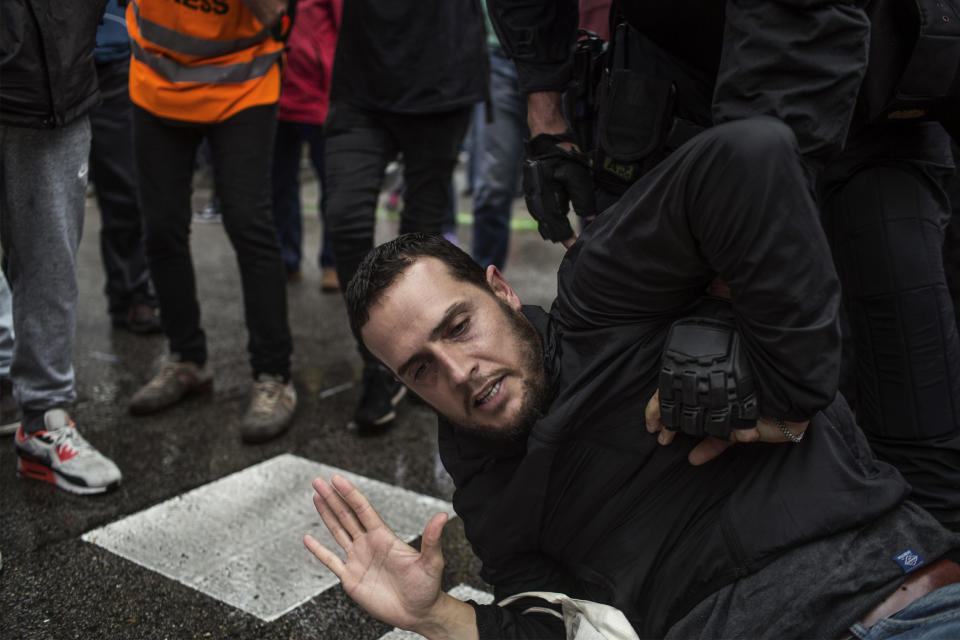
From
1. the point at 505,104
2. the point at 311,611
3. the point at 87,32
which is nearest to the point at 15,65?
the point at 87,32

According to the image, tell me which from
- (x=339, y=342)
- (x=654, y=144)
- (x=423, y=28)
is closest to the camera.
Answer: (x=654, y=144)

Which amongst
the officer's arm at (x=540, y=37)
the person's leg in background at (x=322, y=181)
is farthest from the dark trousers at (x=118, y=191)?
the officer's arm at (x=540, y=37)

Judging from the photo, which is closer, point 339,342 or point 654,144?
point 654,144

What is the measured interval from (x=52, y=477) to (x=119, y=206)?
181cm

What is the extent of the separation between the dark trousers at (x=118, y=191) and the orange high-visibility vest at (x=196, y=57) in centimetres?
94

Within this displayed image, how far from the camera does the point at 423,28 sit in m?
3.12

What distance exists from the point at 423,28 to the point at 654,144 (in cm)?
146

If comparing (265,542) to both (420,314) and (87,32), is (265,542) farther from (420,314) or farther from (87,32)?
(87,32)

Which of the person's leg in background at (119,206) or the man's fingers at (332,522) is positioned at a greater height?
the man's fingers at (332,522)

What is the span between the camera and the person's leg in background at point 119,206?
153 inches

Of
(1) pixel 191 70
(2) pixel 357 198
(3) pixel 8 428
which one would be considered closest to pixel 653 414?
(2) pixel 357 198

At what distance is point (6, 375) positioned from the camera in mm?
3012

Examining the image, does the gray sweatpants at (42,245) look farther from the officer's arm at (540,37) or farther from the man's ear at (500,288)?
the man's ear at (500,288)

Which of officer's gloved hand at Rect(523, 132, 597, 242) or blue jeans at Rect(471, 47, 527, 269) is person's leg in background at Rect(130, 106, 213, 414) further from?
blue jeans at Rect(471, 47, 527, 269)
